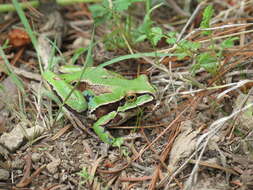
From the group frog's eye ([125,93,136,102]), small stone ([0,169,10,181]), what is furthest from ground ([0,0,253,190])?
frog's eye ([125,93,136,102])

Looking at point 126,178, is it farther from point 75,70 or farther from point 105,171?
point 75,70

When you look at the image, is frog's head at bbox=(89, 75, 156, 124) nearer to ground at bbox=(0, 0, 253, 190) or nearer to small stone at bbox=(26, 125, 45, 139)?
ground at bbox=(0, 0, 253, 190)

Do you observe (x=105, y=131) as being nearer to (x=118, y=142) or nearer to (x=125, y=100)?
(x=118, y=142)

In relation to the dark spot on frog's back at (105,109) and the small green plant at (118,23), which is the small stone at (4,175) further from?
the small green plant at (118,23)

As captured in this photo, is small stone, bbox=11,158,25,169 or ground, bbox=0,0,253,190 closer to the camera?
ground, bbox=0,0,253,190

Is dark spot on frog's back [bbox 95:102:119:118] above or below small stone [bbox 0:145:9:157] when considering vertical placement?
above

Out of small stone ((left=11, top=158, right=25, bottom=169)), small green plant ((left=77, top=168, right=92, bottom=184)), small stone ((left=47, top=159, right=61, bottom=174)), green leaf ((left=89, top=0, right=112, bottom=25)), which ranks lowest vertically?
small green plant ((left=77, top=168, right=92, bottom=184))

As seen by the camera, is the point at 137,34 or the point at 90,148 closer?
the point at 90,148

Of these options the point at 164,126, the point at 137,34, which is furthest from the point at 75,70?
the point at 164,126
